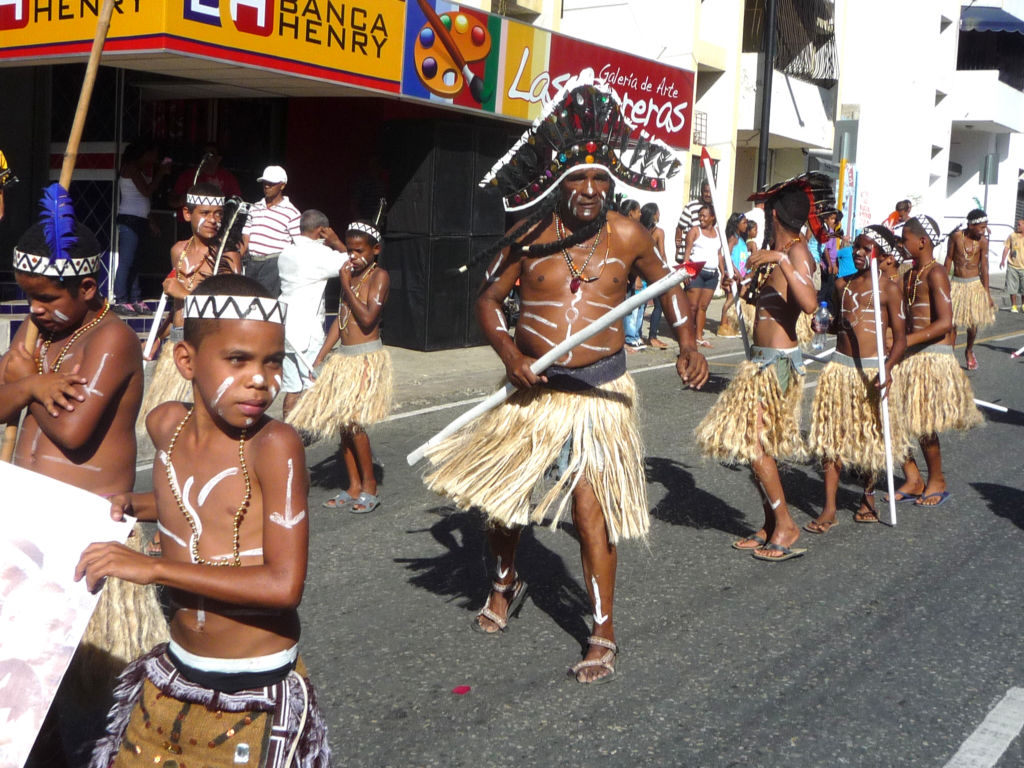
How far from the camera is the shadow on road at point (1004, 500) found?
7207 mm

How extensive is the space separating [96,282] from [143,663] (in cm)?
124

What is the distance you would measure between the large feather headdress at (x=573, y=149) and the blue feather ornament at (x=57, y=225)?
182 centimetres

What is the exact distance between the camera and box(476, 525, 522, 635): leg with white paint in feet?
16.3

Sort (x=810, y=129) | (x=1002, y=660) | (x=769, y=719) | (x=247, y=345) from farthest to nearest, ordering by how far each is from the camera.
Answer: (x=810, y=129)
(x=1002, y=660)
(x=769, y=719)
(x=247, y=345)

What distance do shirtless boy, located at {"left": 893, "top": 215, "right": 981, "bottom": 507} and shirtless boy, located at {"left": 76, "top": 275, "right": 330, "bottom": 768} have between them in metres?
5.57

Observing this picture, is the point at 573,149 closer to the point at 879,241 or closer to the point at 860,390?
the point at 879,241

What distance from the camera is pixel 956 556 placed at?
6312 mm

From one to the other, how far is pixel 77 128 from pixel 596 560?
8.15ft

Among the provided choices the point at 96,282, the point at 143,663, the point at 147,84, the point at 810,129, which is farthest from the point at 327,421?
the point at 810,129

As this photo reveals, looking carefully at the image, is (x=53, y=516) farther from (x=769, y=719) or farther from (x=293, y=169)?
(x=293, y=169)

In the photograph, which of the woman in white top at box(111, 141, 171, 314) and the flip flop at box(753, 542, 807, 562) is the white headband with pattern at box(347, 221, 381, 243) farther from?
the woman in white top at box(111, 141, 171, 314)

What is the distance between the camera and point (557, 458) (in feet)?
15.3

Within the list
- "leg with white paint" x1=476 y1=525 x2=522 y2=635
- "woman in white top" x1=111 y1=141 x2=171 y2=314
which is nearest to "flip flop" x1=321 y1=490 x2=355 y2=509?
"leg with white paint" x1=476 y1=525 x2=522 y2=635

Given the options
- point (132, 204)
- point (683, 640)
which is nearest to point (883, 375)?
point (683, 640)
